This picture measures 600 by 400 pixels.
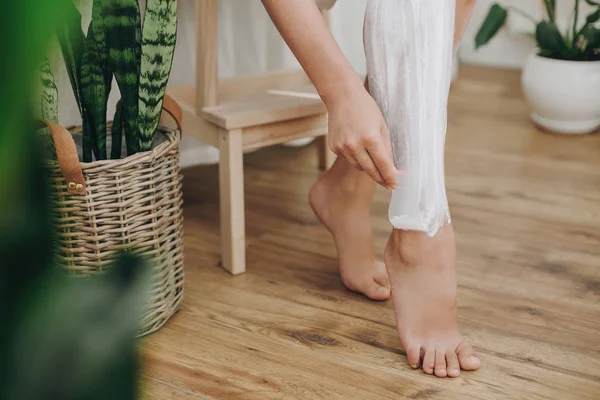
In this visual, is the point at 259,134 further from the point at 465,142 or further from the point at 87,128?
the point at 465,142

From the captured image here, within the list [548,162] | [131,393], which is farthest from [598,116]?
[131,393]

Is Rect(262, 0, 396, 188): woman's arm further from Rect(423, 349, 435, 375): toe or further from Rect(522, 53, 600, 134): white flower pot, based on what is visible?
Rect(522, 53, 600, 134): white flower pot

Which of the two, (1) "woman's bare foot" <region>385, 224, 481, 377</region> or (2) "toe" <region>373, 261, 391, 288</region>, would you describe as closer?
(1) "woman's bare foot" <region>385, 224, 481, 377</region>

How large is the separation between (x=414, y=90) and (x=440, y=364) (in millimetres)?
364

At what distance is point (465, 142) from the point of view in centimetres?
202

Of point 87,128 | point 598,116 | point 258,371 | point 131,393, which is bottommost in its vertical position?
point 258,371

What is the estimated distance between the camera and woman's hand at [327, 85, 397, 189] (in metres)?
0.88

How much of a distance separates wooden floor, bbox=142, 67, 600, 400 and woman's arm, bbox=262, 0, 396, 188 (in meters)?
0.27

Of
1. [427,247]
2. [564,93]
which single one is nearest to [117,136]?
[427,247]

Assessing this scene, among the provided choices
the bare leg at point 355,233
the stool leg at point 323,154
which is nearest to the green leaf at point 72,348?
the bare leg at point 355,233

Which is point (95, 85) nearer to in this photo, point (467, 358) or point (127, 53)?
point (127, 53)

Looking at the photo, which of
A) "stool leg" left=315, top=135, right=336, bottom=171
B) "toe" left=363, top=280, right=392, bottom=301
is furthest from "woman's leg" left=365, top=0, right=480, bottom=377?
"stool leg" left=315, top=135, right=336, bottom=171

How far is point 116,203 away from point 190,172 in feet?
2.81

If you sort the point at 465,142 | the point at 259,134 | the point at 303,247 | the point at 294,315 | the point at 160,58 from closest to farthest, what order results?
the point at 160,58, the point at 294,315, the point at 259,134, the point at 303,247, the point at 465,142
